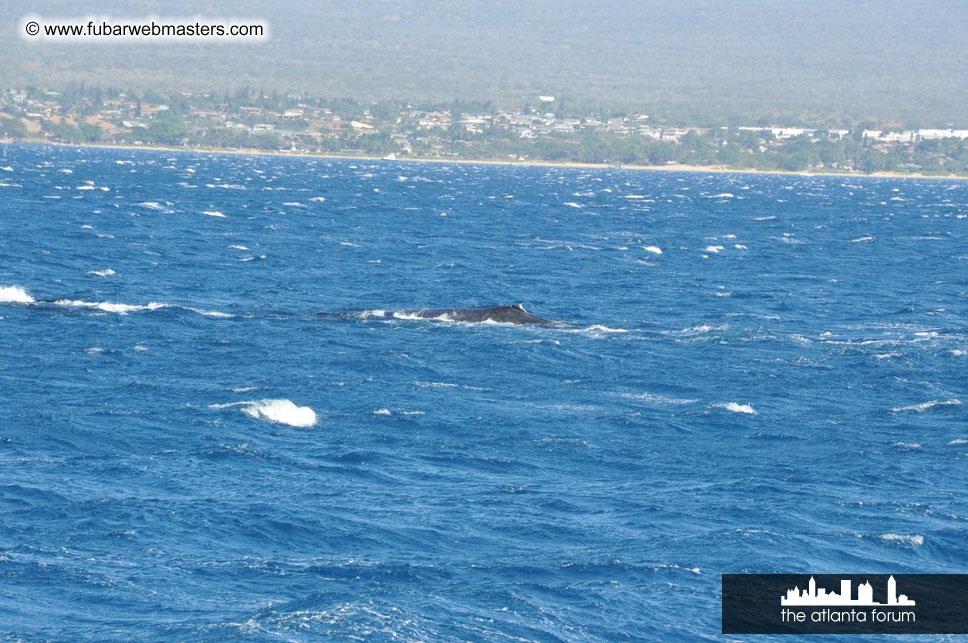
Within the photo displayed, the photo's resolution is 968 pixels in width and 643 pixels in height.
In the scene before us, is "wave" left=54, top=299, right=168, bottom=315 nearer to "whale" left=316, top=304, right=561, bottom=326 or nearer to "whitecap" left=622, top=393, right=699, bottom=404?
"whale" left=316, top=304, right=561, bottom=326

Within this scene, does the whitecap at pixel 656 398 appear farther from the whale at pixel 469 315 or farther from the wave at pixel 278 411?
the whale at pixel 469 315

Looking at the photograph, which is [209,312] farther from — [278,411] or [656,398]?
[656,398]

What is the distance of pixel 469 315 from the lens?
159 feet

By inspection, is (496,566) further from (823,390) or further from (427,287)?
(427,287)

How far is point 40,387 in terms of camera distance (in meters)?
34.1

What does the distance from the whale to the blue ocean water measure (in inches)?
52.5

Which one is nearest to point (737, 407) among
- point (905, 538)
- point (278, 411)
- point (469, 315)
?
point (905, 538)

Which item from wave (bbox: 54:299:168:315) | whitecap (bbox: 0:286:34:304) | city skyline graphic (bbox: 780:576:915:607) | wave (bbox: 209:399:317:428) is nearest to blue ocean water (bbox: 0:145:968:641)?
wave (bbox: 209:399:317:428)

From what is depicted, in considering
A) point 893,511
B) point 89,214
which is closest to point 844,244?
point 89,214

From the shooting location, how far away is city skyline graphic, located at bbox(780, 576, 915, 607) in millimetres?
20844

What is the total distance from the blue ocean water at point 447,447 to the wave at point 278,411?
0.11 m

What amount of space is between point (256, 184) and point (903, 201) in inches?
3940

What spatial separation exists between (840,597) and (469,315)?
28.7 metres

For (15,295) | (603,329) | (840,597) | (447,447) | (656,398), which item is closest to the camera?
(840,597)
